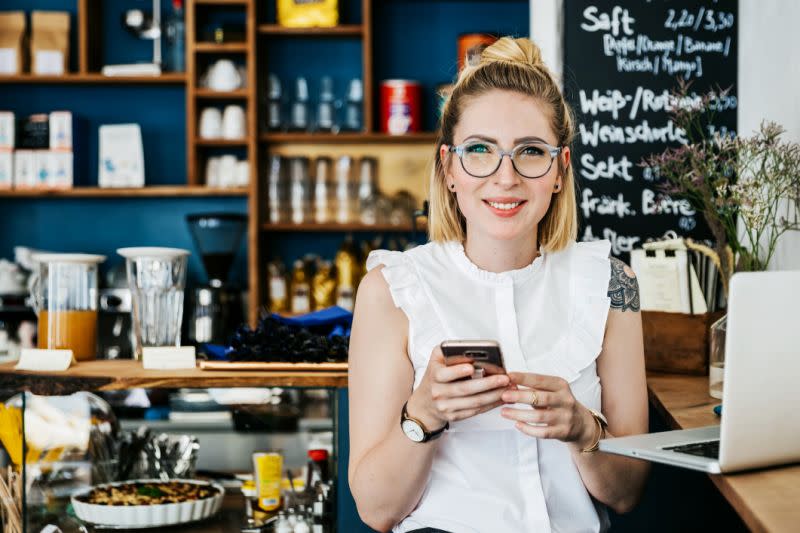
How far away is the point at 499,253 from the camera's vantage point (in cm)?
170

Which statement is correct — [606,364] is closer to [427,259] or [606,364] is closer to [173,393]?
[427,259]

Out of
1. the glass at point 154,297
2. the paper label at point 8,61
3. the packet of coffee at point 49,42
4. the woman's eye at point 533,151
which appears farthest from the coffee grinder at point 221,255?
the woman's eye at point 533,151

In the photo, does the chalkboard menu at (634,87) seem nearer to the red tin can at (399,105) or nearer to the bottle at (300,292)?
the red tin can at (399,105)

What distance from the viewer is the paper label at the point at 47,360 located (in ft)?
7.01

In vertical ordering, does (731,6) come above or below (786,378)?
above

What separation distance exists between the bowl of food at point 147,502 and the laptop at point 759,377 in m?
1.13

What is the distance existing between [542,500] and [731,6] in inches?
77.8

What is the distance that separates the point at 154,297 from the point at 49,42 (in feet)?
9.51

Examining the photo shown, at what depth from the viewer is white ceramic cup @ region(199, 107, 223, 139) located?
4.58 m

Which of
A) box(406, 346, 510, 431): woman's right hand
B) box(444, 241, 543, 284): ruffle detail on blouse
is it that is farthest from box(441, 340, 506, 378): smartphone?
box(444, 241, 543, 284): ruffle detail on blouse

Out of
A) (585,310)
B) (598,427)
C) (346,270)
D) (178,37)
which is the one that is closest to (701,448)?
(598,427)

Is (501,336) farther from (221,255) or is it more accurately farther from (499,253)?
(221,255)

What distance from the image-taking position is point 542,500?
154 cm

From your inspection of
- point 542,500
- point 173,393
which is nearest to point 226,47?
point 173,393
